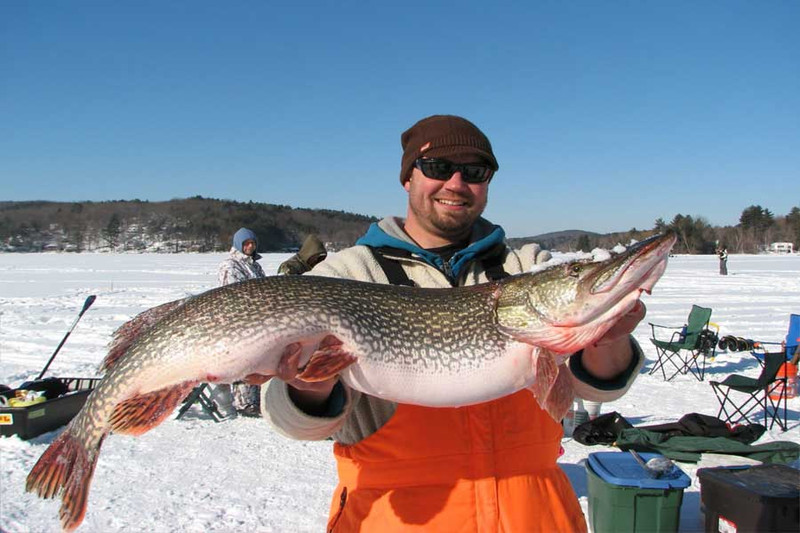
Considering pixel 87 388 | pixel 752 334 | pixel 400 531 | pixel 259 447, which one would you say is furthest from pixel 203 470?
pixel 752 334

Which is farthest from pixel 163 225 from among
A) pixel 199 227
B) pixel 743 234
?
pixel 743 234

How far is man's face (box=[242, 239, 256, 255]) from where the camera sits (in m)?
6.99

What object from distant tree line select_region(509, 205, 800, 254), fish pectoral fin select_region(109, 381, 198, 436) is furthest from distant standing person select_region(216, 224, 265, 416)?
distant tree line select_region(509, 205, 800, 254)

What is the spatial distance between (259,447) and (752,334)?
35.8 feet

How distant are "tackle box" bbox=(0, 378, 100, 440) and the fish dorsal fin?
4047mm

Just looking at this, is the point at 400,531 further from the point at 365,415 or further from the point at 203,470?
the point at 203,470

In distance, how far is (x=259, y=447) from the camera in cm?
544

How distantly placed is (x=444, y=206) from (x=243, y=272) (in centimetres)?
493

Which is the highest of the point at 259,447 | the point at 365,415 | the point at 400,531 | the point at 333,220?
the point at 333,220

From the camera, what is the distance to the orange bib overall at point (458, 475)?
6.40ft

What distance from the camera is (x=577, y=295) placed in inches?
Answer: 81.0

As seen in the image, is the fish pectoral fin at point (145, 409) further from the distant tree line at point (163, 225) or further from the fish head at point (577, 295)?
the distant tree line at point (163, 225)

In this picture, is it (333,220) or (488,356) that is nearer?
(488,356)

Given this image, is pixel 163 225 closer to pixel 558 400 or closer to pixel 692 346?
pixel 692 346
